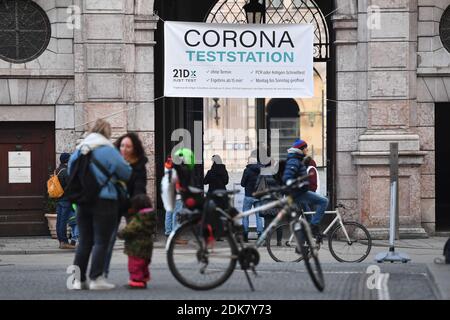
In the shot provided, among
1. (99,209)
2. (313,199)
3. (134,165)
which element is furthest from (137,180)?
(313,199)

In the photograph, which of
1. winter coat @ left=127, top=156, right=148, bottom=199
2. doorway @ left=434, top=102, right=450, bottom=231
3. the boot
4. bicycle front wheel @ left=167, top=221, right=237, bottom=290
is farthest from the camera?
doorway @ left=434, top=102, right=450, bottom=231

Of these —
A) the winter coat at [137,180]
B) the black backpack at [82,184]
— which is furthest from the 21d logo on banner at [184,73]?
the black backpack at [82,184]

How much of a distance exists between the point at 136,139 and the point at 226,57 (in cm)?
874

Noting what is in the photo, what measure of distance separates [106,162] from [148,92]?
9.53 metres

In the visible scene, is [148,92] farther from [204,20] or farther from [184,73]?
[204,20]

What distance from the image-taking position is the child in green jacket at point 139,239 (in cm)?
1048

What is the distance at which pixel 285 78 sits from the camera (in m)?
19.6

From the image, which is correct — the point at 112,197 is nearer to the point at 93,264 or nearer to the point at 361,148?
the point at 93,264

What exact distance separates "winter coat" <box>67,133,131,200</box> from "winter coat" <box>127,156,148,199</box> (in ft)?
0.57

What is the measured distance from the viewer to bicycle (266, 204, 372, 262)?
15562 millimetres

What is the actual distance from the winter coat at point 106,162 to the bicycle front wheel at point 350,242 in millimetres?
5689

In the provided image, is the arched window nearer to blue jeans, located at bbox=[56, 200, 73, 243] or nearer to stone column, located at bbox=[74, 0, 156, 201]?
stone column, located at bbox=[74, 0, 156, 201]

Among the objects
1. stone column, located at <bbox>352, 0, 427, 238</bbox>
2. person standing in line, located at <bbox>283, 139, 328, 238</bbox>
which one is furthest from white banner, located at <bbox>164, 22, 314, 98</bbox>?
person standing in line, located at <bbox>283, 139, 328, 238</bbox>

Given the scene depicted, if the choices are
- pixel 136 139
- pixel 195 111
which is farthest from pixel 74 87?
pixel 136 139
